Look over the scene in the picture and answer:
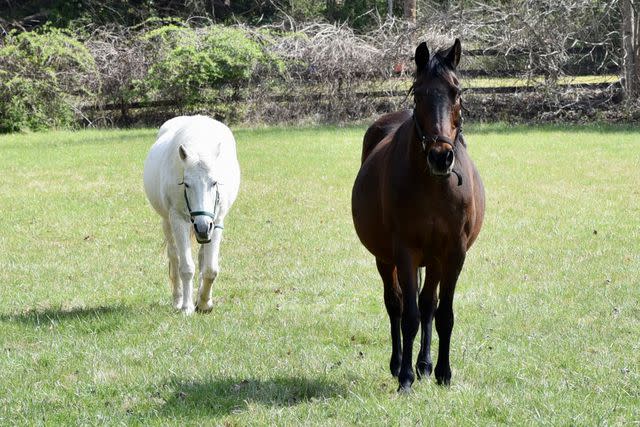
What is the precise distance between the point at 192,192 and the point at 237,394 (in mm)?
2345

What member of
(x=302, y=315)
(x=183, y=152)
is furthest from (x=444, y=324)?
(x=183, y=152)

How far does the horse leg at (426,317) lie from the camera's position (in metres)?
5.75

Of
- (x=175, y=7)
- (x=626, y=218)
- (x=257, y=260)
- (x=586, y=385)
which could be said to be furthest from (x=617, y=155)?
(x=175, y=7)

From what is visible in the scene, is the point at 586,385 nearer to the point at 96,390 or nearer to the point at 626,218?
the point at 96,390

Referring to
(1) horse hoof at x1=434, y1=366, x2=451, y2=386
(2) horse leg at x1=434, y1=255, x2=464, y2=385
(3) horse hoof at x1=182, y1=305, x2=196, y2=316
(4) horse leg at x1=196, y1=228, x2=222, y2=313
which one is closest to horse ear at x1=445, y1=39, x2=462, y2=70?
(2) horse leg at x1=434, y1=255, x2=464, y2=385

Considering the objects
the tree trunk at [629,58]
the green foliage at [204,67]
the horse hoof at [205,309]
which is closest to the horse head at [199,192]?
the horse hoof at [205,309]

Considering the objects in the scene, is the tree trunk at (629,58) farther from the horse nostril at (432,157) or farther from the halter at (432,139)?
the horse nostril at (432,157)

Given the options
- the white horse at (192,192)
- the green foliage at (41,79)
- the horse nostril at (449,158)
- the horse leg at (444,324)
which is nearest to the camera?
the horse nostril at (449,158)

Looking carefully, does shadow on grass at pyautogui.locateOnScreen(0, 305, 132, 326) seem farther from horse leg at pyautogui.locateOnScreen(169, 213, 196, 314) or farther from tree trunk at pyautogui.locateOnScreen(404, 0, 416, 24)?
tree trunk at pyautogui.locateOnScreen(404, 0, 416, 24)

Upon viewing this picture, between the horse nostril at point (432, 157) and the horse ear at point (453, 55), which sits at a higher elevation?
the horse ear at point (453, 55)

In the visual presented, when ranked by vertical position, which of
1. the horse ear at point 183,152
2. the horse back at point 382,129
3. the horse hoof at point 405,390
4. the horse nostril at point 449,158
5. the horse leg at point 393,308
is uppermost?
the horse nostril at point 449,158

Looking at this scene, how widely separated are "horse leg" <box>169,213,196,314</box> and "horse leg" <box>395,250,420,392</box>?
123 inches

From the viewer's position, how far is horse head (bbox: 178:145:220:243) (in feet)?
24.5

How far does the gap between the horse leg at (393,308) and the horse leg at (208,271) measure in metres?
2.39
